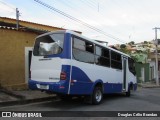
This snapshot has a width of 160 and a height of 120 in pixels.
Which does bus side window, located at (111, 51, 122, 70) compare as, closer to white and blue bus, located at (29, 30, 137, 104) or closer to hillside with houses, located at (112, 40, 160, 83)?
white and blue bus, located at (29, 30, 137, 104)

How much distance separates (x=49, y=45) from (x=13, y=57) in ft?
15.2

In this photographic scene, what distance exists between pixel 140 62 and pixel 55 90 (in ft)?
107

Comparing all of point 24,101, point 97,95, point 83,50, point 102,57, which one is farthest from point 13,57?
point 97,95

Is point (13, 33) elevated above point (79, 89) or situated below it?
above

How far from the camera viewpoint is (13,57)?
54.3 ft

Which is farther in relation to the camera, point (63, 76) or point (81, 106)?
point (81, 106)

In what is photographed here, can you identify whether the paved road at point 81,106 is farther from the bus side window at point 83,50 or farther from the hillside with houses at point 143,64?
the hillside with houses at point 143,64

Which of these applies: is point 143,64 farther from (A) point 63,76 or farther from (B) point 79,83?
(A) point 63,76

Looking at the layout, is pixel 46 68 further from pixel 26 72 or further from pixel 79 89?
pixel 26 72

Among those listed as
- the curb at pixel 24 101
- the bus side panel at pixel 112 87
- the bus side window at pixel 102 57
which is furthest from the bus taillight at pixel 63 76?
the bus side panel at pixel 112 87

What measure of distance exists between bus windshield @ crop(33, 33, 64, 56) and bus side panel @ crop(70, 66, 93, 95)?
1.02 metres

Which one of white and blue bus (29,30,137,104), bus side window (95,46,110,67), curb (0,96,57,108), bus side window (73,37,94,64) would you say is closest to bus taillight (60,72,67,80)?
white and blue bus (29,30,137,104)

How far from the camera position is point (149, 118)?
34.7 feet

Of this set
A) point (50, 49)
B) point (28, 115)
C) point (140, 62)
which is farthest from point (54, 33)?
point (140, 62)
